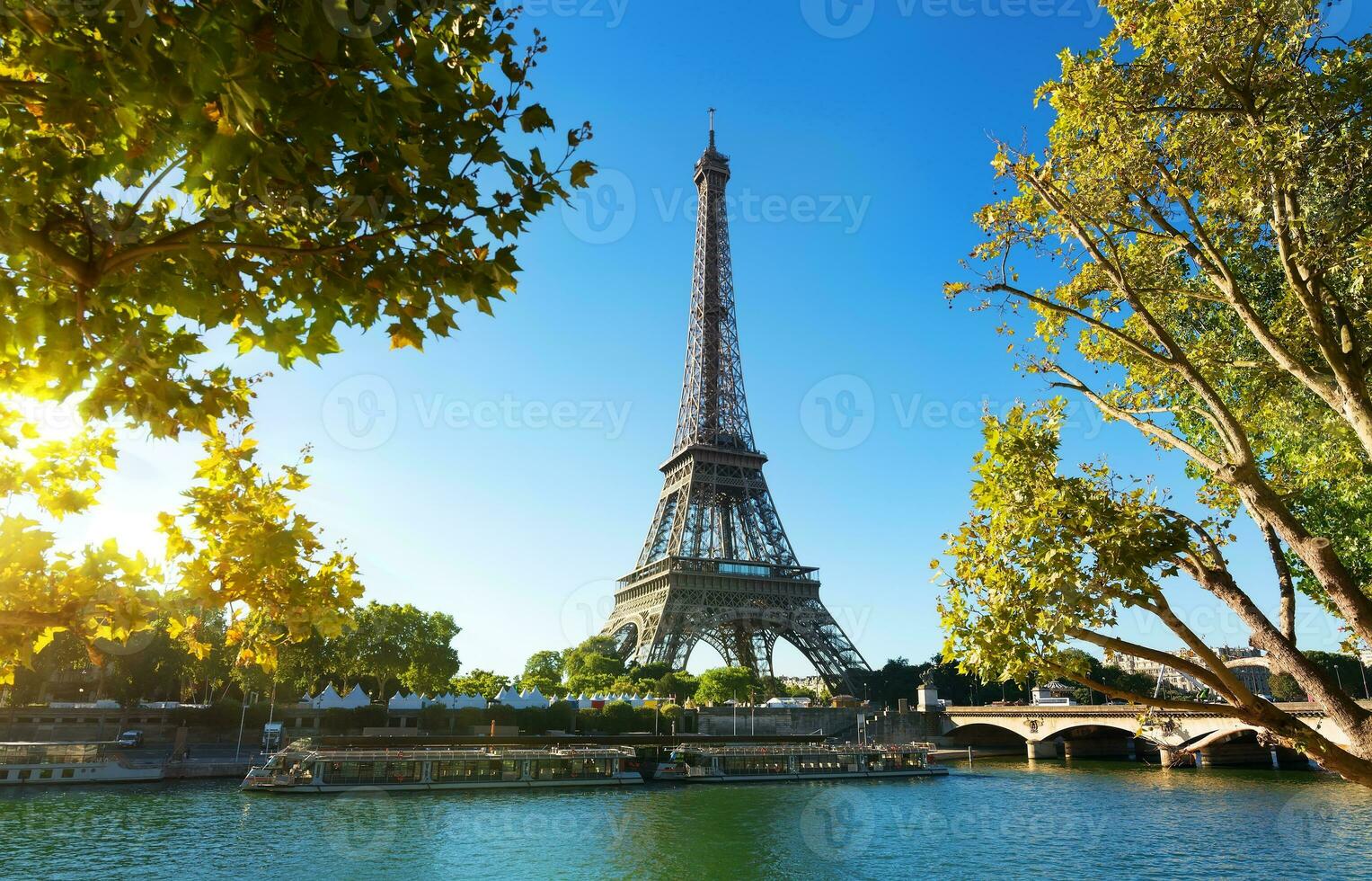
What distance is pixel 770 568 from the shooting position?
275ft

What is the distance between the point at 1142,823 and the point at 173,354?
4141cm

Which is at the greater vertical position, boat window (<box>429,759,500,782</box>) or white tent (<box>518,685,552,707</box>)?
white tent (<box>518,685,552,707</box>)

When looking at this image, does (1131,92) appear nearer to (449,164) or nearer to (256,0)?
(449,164)

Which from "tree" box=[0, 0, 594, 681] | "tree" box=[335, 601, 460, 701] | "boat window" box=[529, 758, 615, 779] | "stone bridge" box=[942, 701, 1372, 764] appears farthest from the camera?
"tree" box=[335, 601, 460, 701]

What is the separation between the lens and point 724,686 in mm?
75062

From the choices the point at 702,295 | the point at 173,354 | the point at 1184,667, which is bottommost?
the point at 1184,667

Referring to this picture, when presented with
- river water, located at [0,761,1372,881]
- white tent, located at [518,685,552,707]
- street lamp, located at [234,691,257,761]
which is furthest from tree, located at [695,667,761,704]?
street lamp, located at [234,691,257,761]

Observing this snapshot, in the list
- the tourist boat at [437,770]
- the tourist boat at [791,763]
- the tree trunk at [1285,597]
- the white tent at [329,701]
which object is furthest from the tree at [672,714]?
the tree trunk at [1285,597]

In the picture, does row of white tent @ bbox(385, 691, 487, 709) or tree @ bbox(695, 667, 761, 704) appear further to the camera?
tree @ bbox(695, 667, 761, 704)

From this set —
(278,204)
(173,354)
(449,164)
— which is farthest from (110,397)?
(449,164)

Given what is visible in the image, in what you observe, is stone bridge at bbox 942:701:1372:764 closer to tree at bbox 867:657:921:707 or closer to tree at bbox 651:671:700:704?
tree at bbox 867:657:921:707

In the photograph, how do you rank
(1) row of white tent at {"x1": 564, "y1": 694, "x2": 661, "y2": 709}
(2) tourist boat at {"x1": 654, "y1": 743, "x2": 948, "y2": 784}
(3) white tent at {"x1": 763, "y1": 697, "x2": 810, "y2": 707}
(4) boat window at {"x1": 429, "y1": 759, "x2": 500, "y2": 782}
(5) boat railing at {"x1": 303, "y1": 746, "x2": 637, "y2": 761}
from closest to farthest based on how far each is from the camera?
(5) boat railing at {"x1": 303, "y1": 746, "x2": 637, "y2": 761} → (4) boat window at {"x1": 429, "y1": 759, "x2": 500, "y2": 782} → (2) tourist boat at {"x1": 654, "y1": 743, "x2": 948, "y2": 784} → (1) row of white tent at {"x1": 564, "y1": 694, "x2": 661, "y2": 709} → (3) white tent at {"x1": 763, "y1": 697, "x2": 810, "y2": 707}

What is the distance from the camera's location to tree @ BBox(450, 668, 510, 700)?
72.7 m

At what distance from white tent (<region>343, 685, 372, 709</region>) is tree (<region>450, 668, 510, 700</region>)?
13.0 m
